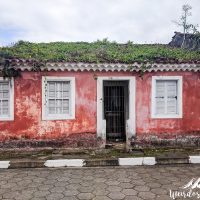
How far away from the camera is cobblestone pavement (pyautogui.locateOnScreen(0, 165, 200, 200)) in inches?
271

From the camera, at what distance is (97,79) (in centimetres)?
1180

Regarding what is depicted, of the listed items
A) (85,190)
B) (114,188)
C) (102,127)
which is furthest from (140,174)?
(102,127)

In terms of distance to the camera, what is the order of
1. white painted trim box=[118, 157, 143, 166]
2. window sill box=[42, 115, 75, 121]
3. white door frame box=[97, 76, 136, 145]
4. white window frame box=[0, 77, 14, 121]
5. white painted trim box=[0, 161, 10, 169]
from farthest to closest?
white door frame box=[97, 76, 136, 145] → window sill box=[42, 115, 75, 121] → white window frame box=[0, 77, 14, 121] → white painted trim box=[118, 157, 143, 166] → white painted trim box=[0, 161, 10, 169]

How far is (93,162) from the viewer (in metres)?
9.58

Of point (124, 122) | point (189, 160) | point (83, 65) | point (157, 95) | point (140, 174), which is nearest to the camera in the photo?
point (140, 174)

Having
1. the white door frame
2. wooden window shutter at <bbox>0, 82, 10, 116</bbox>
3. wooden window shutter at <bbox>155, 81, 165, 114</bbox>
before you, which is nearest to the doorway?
the white door frame

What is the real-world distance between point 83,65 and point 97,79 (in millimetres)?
795

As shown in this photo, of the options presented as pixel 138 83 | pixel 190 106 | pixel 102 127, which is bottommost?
pixel 102 127

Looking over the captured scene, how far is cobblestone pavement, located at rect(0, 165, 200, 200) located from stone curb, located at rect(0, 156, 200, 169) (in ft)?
0.98

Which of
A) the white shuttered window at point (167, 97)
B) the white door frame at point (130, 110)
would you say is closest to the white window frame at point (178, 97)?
the white shuttered window at point (167, 97)

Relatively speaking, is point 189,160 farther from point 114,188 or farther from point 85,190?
point 85,190

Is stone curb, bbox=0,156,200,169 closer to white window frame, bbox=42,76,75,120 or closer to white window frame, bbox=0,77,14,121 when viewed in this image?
white window frame, bbox=0,77,14,121

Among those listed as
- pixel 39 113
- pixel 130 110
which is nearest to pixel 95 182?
pixel 39 113

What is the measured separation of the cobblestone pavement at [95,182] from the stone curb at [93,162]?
0.98ft
